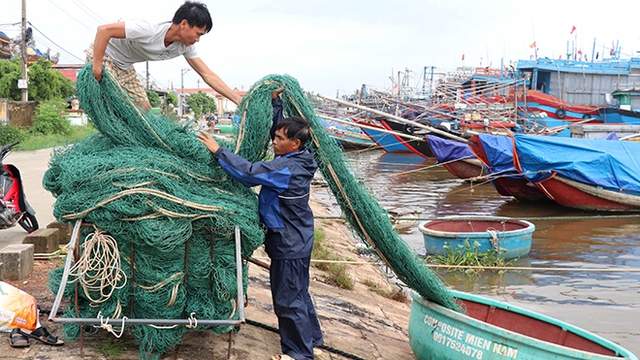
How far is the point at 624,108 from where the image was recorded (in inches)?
1326

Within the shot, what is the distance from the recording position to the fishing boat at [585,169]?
48.9 feet

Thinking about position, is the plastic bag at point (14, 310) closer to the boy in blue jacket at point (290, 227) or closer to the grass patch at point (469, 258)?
the boy in blue jacket at point (290, 227)

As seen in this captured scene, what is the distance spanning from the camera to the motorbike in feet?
21.4

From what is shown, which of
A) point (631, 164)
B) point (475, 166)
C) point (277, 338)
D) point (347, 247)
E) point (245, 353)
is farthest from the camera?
point (475, 166)

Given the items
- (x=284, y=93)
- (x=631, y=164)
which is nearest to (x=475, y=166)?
(x=631, y=164)

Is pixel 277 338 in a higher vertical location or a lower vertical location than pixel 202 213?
lower

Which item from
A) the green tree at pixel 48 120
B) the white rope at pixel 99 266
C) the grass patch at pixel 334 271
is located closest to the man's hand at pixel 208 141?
the white rope at pixel 99 266

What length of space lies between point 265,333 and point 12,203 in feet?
13.1

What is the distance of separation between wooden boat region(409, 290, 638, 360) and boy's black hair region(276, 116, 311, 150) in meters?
1.97

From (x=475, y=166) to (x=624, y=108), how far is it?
59.2ft

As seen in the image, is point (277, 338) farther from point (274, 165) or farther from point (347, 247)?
point (347, 247)

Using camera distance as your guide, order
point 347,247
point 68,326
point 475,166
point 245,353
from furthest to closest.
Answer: point 475,166
point 347,247
point 245,353
point 68,326

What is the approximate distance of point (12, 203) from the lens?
22.4 ft

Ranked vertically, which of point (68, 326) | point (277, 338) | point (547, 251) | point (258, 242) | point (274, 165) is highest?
point (274, 165)
